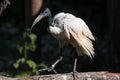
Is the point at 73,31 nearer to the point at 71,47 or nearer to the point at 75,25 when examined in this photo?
the point at 75,25

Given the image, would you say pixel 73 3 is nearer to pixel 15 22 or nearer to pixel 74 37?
pixel 15 22

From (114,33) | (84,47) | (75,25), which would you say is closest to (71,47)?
(114,33)

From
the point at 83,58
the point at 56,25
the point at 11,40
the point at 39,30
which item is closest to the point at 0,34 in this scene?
the point at 11,40

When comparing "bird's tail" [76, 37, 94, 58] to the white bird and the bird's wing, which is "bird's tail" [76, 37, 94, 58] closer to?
the white bird

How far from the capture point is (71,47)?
Answer: 13.5 m

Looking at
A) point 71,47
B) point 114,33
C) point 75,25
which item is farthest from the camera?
point 71,47

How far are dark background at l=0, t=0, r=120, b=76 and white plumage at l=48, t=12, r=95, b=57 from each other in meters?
2.74

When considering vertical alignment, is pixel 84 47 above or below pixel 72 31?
below

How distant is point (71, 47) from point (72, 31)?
5242 mm

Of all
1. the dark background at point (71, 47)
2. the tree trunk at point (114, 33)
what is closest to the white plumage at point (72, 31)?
the dark background at point (71, 47)

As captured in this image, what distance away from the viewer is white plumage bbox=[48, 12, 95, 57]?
8250 millimetres

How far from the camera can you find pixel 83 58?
12516 mm

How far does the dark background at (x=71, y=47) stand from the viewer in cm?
1139

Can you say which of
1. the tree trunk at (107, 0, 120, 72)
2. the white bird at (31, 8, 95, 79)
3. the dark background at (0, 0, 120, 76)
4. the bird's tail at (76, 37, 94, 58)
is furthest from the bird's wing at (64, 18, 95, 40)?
the tree trunk at (107, 0, 120, 72)
